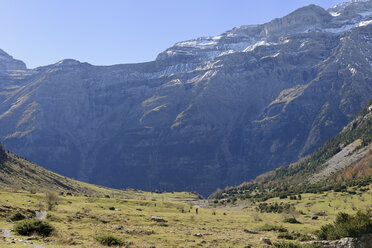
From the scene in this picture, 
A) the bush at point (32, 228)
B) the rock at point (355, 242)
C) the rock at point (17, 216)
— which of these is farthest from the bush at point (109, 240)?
the rock at point (355, 242)

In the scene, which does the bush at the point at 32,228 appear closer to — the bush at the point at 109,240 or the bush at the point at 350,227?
the bush at the point at 109,240

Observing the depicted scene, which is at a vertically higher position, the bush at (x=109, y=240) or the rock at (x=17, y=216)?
the rock at (x=17, y=216)

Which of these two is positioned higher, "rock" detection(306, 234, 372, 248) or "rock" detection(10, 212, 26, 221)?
→ "rock" detection(306, 234, 372, 248)

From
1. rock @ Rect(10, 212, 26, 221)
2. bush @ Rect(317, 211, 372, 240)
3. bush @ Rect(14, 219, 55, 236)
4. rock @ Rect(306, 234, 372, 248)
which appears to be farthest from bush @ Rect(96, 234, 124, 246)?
bush @ Rect(317, 211, 372, 240)

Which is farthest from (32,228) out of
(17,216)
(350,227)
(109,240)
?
(350,227)

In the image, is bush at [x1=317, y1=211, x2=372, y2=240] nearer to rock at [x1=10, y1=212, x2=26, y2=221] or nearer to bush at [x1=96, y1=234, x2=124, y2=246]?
bush at [x1=96, y1=234, x2=124, y2=246]

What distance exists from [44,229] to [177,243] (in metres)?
17.9

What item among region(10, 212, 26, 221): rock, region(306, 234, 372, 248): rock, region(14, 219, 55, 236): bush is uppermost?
region(306, 234, 372, 248): rock

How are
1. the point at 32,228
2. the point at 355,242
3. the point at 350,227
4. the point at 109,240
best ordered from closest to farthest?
the point at 355,242
the point at 350,227
the point at 109,240
the point at 32,228

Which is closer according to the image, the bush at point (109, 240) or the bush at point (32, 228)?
the bush at point (109, 240)

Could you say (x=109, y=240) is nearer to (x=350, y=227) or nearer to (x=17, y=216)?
(x=17, y=216)

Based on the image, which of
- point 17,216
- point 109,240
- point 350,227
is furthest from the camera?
point 17,216

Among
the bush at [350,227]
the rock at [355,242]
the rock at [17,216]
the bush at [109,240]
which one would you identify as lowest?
the bush at [109,240]

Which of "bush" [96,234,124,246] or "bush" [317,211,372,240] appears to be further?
"bush" [96,234,124,246]
